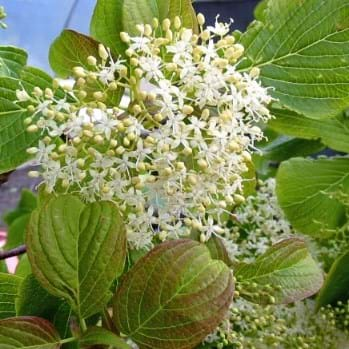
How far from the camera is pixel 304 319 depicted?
55 centimetres

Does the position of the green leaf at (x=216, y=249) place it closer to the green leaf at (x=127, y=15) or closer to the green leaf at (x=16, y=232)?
the green leaf at (x=127, y=15)

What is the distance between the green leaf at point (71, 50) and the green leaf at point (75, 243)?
0.36ft

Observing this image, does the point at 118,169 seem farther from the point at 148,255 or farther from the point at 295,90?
the point at 295,90

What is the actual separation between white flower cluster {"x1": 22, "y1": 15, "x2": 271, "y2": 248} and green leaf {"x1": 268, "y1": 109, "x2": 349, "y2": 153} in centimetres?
11

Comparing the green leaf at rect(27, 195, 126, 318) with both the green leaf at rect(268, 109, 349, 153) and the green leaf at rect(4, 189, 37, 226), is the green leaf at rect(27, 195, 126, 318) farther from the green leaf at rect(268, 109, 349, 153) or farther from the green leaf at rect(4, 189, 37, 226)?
the green leaf at rect(4, 189, 37, 226)

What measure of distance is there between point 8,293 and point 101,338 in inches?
4.2

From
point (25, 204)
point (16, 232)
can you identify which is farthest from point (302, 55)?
point (25, 204)

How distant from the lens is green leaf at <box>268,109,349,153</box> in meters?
0.53

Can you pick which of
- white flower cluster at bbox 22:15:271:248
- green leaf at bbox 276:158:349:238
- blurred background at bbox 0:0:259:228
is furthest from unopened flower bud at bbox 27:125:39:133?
blurred background at bbox 0:0:259:228

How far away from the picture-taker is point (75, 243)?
1.29ft

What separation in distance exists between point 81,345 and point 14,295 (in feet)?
0.28

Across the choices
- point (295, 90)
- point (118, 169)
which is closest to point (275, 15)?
point (295, 90)

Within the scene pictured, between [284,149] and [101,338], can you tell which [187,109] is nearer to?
[101,338]

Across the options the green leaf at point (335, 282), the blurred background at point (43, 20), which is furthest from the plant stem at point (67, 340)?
the blurred background at point (43, 20)
